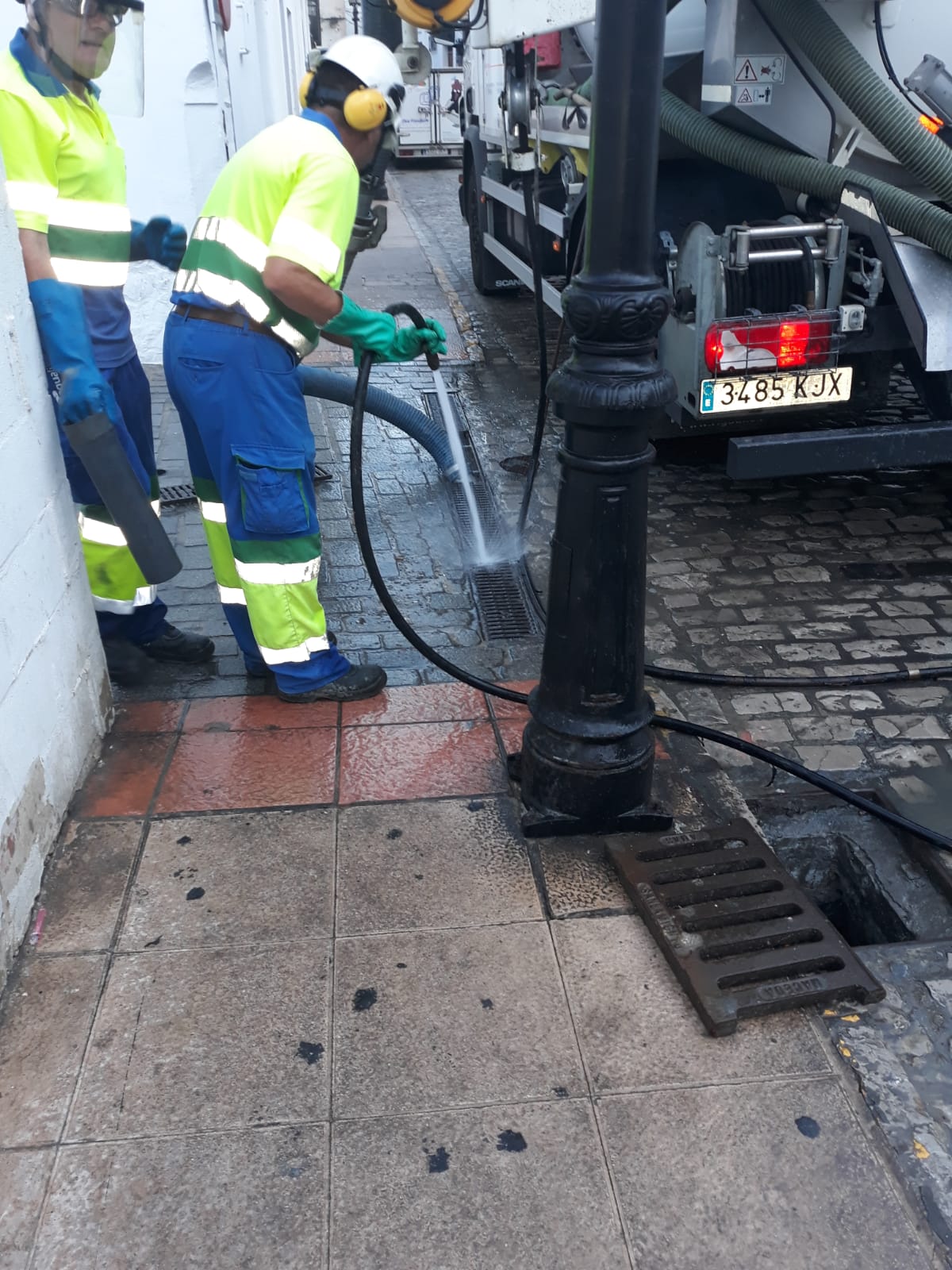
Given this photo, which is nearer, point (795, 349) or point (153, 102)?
point (795, 349)

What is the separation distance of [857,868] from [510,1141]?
141cm

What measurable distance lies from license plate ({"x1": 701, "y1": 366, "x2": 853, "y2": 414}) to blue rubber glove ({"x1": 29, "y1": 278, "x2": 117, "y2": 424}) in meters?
2.17

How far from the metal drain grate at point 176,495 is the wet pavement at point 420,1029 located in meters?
1.57

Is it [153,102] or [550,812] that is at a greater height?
[153,102]

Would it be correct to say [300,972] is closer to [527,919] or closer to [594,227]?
[527,919]

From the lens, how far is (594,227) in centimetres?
237

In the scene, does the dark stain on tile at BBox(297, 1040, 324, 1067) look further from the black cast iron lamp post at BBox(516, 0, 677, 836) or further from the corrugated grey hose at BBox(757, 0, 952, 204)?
the corrugated grey hose at BBox(757, 0, 952, 204)

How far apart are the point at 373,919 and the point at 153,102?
21.5 ft

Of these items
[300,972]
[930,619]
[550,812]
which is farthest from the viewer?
[930,619]

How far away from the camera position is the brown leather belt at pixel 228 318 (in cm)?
308

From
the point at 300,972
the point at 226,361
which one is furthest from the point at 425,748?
the point at 226,361

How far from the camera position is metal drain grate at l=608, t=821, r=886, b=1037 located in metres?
2.27

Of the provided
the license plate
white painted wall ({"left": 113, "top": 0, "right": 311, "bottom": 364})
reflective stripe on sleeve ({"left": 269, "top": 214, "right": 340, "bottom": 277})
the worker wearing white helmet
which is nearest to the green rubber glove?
the worker wearing white helmet

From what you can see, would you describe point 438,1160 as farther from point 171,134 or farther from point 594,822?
point 171,134
